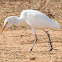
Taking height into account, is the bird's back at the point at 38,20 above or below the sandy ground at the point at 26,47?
above

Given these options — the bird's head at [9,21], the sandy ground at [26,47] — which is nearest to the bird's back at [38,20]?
the bird's head at [9,21]

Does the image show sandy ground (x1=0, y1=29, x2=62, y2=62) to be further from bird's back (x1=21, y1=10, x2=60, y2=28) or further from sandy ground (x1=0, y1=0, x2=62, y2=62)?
bird's back (x1=21, y1=10, x2=60, y2=28)

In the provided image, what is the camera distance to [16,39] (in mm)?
11242

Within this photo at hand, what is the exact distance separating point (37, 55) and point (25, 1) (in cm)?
855

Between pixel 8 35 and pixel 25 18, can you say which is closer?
pixel 25 18

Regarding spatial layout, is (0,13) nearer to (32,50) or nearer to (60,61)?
(32,50)

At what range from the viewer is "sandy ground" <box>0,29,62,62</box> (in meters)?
7.96

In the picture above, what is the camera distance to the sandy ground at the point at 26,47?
26.1ft

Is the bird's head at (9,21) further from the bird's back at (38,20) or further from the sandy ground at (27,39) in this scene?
the sandy ground at (27,39)

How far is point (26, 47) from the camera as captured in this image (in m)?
9.92

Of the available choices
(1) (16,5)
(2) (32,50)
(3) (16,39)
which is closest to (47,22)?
(2) (32,50)

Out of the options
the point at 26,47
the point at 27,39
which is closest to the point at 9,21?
the point at 26,47

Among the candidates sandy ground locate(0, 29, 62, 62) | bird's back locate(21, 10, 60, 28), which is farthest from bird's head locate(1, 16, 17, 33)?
sandy ground locate(0, 29, 62, 62)

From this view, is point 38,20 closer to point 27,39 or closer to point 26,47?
point 26,47
